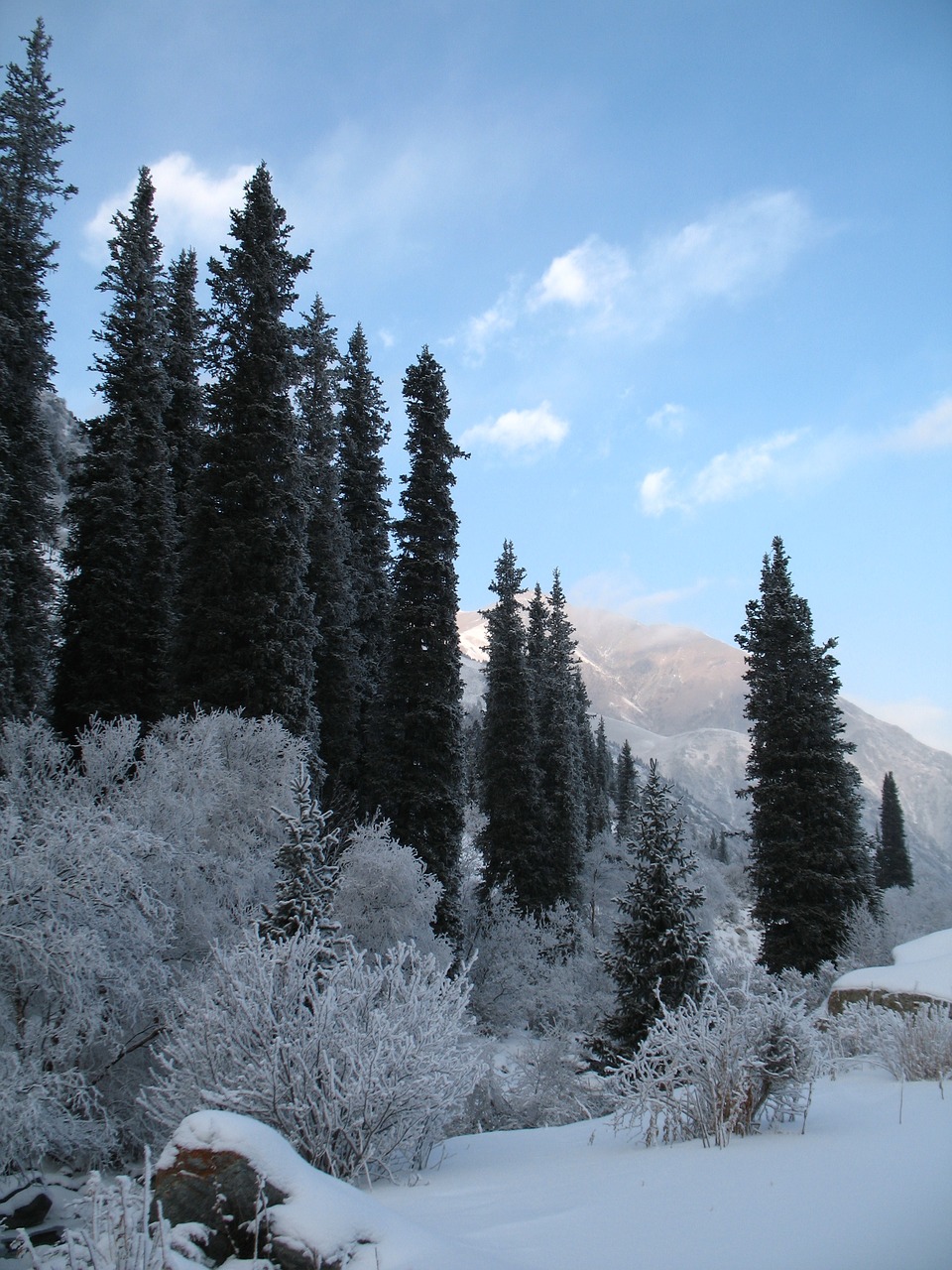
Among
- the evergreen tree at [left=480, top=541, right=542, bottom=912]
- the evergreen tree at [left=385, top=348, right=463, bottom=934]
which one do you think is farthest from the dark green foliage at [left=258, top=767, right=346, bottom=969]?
the evergreen tree at [left=480, top=541, right=542, bottom=912]

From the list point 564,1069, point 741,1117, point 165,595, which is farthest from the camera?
point 165,595

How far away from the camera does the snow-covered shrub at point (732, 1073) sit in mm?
6203

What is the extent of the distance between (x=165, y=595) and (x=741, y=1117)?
22.6 meters

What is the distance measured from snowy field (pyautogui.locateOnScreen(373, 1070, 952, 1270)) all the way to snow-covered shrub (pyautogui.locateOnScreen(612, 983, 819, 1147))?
26 centimetres

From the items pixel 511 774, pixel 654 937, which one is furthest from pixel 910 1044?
pixel 511 774

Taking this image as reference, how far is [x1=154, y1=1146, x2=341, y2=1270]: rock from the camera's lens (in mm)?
3887

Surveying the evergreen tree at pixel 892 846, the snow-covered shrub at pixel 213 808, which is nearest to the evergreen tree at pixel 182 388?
the snow-covered shrub at pixel 213 808

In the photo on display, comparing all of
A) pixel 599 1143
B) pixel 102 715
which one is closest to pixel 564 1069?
pixel 599 1143

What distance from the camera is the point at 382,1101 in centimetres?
630

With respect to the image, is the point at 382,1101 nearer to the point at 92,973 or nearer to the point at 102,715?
the point at 92,973

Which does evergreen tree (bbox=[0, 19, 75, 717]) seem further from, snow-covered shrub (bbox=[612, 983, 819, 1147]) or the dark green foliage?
snow-covered shrub (bbox=[612, 983, 819, 1147])

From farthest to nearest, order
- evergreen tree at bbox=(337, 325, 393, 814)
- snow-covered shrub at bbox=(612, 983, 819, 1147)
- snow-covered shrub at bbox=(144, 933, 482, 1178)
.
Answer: evergreen tree at bbox=(337, 325, 393, 814), snow-covered shrub at bbox=(612, 983, 819, 1147), snow-covered shrub at bbox=(144, 933, 482, 1178)

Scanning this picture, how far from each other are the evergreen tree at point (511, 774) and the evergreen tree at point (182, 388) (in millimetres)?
15154

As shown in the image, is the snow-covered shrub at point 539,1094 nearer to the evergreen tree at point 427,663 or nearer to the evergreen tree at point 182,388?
the evergreen tree at point 427,663
